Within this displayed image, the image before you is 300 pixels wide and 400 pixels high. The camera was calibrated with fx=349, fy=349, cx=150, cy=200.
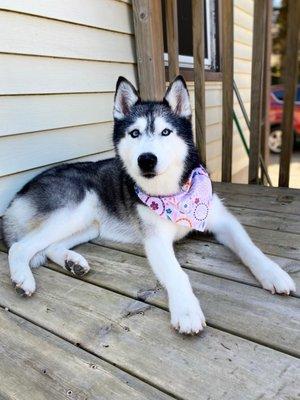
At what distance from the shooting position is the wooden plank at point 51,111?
2.26m

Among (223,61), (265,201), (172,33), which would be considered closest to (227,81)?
(223,61)

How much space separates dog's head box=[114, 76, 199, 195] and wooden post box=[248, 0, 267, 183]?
1073 mm

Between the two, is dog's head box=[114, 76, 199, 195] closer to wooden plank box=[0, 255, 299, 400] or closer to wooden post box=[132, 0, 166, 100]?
wooden plank box=[0, 255, 299, 400]

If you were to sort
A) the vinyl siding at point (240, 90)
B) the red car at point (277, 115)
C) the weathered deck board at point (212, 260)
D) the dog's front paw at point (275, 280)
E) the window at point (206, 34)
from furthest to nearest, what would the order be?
the red car at point (277, 115) < the vinyl siding at point (240, 90) < the window at point (206, 34) < the weathered deck board at point (212, 260) < the dog's front paw at point (275, 280)

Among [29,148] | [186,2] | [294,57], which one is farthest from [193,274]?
[186,2]

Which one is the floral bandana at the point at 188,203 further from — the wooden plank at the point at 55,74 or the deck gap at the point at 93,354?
the wooden plank at the point at 55,74

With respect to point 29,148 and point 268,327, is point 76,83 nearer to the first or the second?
point 29,148

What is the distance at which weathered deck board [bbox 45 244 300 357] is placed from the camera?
1.27 meters

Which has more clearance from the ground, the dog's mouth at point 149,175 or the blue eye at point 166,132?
the blue eye at point 166,132

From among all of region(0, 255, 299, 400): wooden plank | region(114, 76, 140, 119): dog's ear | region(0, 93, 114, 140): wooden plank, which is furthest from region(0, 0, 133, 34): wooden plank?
region(0, 255, 299, 400): wooden plank

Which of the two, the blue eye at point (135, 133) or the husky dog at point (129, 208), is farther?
the blue eye at point (135, 133)

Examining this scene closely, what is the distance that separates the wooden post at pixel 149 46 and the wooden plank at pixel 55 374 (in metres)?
2.22

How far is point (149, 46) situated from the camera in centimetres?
285

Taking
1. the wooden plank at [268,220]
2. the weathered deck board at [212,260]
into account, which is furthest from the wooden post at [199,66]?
the weathered deck board at [212,260]
